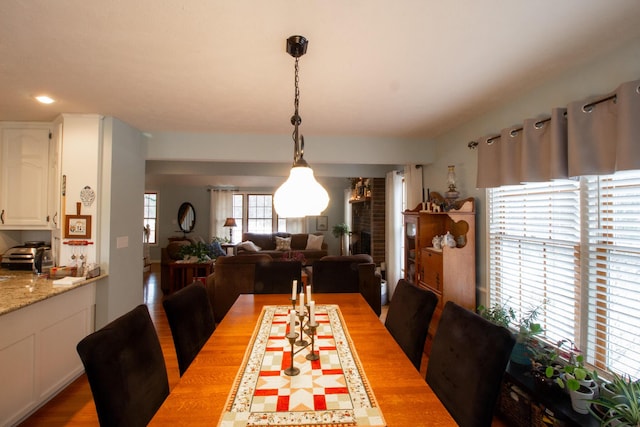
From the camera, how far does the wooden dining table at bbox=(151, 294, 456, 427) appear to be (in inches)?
37.8

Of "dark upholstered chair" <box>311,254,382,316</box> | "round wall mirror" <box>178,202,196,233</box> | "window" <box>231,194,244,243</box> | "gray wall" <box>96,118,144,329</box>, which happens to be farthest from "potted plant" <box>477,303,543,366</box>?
"round wall mirror" <box>178,202,196,233</box>

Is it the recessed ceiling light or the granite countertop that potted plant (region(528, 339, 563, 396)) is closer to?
the granite countertop

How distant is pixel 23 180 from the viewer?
9.37 feet

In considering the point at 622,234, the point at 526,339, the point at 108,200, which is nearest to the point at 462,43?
the point at 622,234

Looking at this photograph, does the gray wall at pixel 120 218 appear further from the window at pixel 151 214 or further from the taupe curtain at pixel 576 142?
the window at pixel 151 214

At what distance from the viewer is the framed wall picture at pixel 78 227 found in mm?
2738

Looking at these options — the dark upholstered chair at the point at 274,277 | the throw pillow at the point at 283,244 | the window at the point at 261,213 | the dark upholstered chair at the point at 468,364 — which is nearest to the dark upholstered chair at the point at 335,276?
the dark upholstered chair at the point at 274,277

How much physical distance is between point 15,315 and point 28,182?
1651 mm

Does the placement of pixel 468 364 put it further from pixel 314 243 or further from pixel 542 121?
pixel 314 243

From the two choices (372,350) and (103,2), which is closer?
(103,2)

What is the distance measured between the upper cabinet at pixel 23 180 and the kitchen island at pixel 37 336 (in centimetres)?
55

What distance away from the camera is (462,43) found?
5.11 feet

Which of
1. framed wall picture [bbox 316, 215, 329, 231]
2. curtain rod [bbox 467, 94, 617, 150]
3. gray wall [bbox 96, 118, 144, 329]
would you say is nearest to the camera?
curtain rod [bbox 467, 94, 617, 150]

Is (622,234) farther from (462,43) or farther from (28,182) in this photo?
(28,182)
